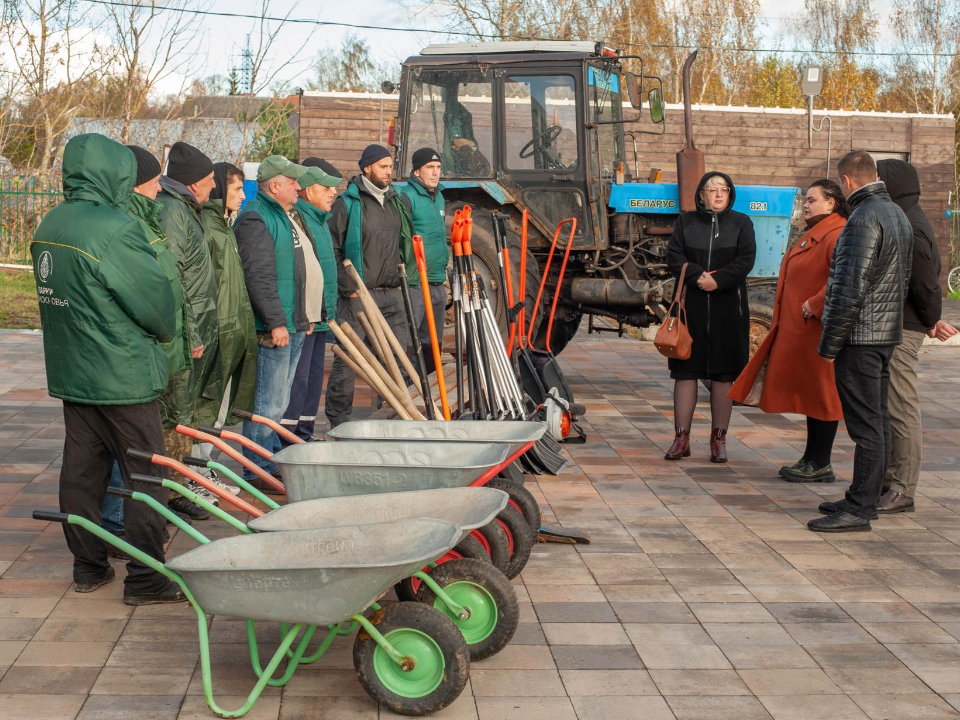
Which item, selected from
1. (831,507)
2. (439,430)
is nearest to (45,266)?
(439,430)

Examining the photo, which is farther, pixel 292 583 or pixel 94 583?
pixel 94 583

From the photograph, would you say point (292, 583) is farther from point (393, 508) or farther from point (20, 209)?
point (20, 209)

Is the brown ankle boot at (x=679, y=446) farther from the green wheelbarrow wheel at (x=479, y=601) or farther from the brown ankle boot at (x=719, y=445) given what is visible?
the green wheelbarrow wheel at (x=479, y=601)

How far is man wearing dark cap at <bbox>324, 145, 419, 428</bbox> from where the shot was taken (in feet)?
22.8

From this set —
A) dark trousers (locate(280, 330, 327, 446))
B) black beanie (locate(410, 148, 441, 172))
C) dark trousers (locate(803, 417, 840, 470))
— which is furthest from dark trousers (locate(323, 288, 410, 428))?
dark trousers (locate(803, 417, 840, 470))

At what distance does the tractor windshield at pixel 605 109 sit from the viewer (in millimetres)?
9727

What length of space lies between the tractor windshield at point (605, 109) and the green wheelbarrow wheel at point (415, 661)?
6941 mm

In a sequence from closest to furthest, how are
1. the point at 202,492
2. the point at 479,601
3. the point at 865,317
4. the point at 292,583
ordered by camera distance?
the point at 292,583
the point at 479,601
the point at 865,317
the point at 202,492

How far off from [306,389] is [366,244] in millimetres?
1007

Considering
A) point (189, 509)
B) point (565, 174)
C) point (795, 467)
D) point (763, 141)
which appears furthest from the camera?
point (763, 141)

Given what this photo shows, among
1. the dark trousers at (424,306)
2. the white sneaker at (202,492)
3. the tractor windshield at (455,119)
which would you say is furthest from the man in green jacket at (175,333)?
the tractor windshield at (455,119)

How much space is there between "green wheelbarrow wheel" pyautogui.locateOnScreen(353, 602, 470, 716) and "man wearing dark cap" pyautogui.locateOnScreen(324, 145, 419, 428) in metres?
3.58

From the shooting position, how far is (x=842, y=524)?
549 cm

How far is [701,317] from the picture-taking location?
273 inches
